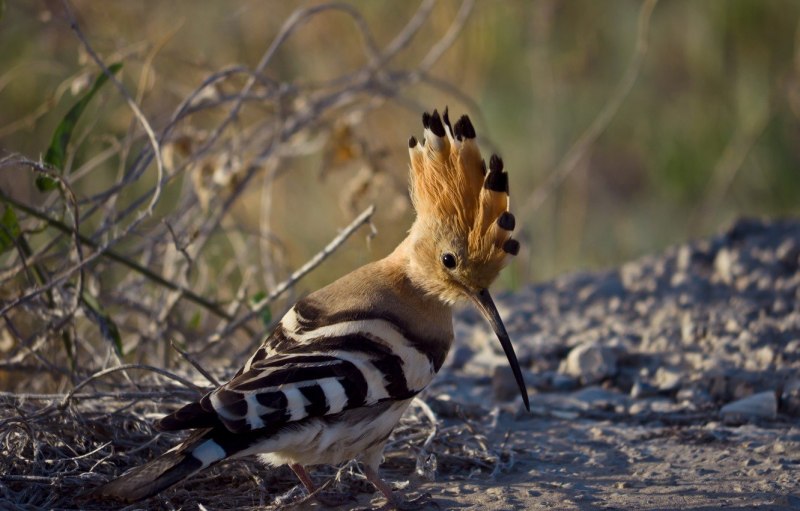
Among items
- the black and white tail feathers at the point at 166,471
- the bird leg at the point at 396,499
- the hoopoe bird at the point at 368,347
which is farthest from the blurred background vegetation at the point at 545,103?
the black and white tail feathers at the point at 166,471

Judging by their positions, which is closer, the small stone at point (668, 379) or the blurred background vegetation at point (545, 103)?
the small stone at point (668, 379)

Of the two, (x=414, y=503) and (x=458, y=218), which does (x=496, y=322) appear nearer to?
(x=458, y=218)

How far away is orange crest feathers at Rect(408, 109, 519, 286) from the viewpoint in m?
2.93

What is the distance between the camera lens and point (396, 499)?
2.79m

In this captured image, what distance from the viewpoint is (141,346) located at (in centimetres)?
402

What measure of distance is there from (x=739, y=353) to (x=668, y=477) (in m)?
1.09

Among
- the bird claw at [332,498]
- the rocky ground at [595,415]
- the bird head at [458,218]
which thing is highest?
the bird head at [458,218]

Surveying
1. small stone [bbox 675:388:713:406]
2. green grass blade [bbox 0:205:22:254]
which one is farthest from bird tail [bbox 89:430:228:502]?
small stone [bbox 675:388:713:406]

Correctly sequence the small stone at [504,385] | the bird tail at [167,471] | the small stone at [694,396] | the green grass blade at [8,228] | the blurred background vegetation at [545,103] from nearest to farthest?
the bird tail at [167,471] < the green grass blade at [8,228] < the small stone at [694,396] < the small stone at [504,385] < the blurred background vegetation at [545,103]

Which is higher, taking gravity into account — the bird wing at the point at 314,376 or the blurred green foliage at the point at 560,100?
the blurred green foliage at the point at 560,100

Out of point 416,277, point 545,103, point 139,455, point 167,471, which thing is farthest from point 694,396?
point 545,103

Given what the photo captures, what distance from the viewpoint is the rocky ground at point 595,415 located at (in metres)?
2.87

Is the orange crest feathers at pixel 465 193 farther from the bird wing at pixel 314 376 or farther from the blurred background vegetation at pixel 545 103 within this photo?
the blurred background vegetation at pixel 545 103

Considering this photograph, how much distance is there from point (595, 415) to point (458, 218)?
3.17ft
